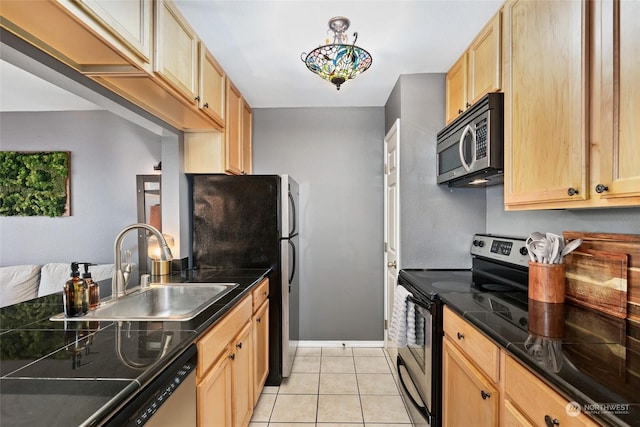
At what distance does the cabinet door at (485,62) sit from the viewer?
1770 mm

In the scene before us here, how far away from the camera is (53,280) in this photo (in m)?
2.68

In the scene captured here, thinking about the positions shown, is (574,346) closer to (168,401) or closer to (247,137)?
(168,401)

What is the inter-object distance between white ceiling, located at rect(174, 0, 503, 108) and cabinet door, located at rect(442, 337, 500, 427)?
68.7 inches

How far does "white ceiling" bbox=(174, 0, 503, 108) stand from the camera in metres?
1.71

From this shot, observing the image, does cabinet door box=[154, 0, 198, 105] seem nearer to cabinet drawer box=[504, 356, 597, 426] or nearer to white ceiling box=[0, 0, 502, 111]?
white ceiling box=[0, 0, 502, 111]

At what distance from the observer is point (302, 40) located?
2.04m

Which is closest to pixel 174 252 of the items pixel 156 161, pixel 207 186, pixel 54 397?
pixel 207 186

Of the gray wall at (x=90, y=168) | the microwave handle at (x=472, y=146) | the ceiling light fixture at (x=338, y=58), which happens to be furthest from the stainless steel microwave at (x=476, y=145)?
the gray wall at (x=90, y=168)

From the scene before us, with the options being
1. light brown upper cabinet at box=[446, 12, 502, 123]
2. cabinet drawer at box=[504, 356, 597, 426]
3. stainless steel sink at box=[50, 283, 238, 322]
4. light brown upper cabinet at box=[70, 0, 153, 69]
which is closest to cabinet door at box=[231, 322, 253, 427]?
stainless steel sink at box=[50, 283, 238, 322]

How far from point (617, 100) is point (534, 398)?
95 centimetres

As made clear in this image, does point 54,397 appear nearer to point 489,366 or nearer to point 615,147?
point 489,366

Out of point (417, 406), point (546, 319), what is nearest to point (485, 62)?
point (546, 319)

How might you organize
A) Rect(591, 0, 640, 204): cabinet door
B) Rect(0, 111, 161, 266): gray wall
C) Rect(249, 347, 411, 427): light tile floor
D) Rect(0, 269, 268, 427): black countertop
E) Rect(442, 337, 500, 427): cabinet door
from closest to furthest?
Rect(0, 269, 268, 427): black countertop → Rect(591, 0, 640, 204): cabinet door → Rect(442, 337, 500, 427): cabinet door → Rect(249, 347, 411, 427): light tile floor → Rect(0, 111, 161, 266): gray wall

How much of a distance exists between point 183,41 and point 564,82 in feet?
5.86
